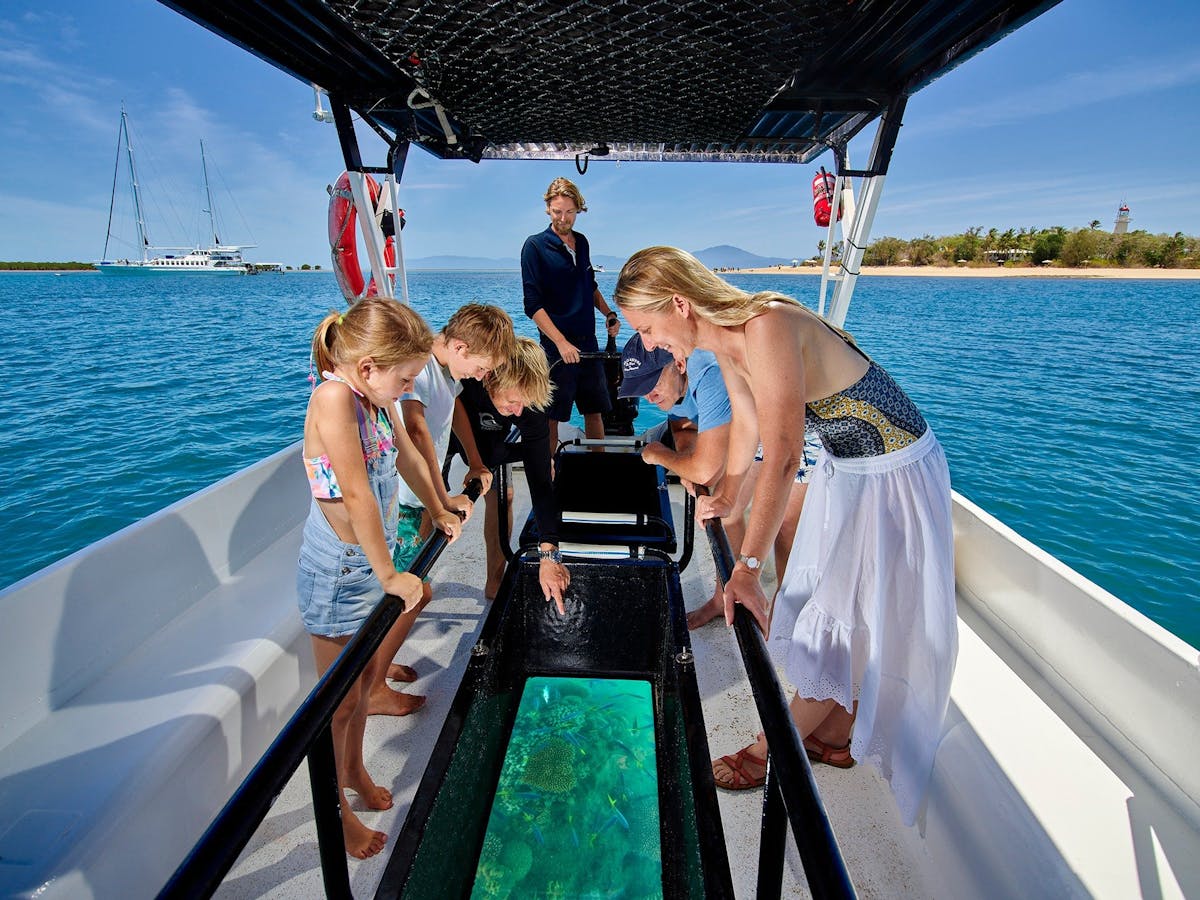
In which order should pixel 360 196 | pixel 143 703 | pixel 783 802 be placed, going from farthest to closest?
1. pixel 360 196
2. pixel 143 703
3. pixel 783 802

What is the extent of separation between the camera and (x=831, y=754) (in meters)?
1.93

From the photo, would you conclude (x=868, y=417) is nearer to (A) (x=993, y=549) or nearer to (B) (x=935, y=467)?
(B) (x=935, y=467)

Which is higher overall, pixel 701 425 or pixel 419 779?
pixel 701 425

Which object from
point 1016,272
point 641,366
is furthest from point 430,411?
point 1016,272

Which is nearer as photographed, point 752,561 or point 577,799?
point 752,561

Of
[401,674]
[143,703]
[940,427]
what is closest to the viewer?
[143,703]

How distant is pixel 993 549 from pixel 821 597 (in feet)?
3.94

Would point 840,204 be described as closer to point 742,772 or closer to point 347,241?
point 347,241

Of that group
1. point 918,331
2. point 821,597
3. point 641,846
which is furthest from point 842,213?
point 918,331

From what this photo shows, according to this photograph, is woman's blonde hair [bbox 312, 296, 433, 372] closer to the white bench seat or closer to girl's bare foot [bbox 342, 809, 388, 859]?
the white bench seat

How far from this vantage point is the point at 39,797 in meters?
1.36

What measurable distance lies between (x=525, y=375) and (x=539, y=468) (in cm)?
37

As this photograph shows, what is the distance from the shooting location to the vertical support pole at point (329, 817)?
3.19ft

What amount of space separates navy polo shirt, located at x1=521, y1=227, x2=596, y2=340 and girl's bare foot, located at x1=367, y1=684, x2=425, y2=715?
2273 mm
